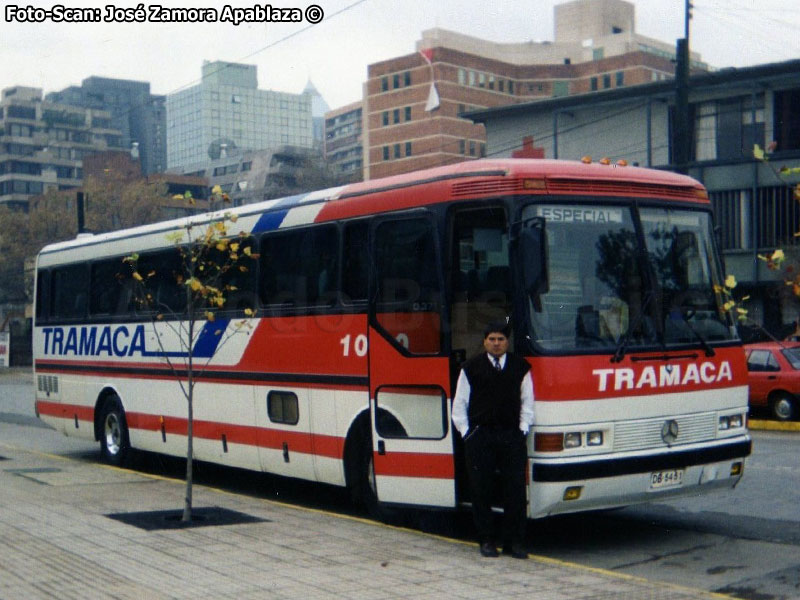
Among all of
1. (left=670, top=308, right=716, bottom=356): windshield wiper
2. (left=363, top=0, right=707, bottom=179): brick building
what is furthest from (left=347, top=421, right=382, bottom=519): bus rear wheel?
(left=363, top=0, right=707, bottom=179): brick building

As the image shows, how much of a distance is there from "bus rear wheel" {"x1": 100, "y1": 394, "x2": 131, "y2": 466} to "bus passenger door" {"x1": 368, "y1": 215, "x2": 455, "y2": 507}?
6.62 metres

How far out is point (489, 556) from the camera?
9.00 m

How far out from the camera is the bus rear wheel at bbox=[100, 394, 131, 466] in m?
16.1

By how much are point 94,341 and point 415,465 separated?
8.14m

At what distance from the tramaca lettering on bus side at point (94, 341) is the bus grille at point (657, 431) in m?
7.92

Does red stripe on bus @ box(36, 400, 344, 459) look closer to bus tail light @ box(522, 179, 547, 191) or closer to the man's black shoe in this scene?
the man's black shoe

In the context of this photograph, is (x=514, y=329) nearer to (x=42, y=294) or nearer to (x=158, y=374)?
(x=158, y=374)

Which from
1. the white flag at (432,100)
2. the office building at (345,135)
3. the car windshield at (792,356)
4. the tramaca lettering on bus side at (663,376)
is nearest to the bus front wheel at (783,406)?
Answer: the car windshield at (792,356)

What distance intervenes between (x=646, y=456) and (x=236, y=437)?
220 inches

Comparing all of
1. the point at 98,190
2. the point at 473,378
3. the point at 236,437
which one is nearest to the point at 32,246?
the point at 98,190

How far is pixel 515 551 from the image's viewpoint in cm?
905

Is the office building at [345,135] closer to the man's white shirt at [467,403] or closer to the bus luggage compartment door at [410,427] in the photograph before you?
the bus luggage compartment door at [410,427]

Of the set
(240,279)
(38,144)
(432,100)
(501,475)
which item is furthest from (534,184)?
(38,144)

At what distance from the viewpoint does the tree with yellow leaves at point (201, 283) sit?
11.8 meters
